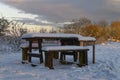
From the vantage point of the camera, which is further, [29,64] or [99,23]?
[99,23]

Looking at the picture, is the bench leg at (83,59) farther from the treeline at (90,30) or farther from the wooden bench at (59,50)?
the treeline at (90,30)

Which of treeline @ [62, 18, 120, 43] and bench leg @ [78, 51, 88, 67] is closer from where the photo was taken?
bench leg @ [78, 51, 88, 67]

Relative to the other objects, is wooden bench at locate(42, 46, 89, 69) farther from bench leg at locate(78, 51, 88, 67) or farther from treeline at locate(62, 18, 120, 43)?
treeline at locate(62, 18, 120, 43)

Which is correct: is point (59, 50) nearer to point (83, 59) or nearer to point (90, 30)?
point (83, 59)

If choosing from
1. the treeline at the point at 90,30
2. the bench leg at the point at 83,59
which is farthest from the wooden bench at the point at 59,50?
the treeline at the point at 90,30

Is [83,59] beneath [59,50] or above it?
beneath

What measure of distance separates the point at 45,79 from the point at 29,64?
436cm

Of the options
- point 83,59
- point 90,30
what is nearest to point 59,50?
point 83,59

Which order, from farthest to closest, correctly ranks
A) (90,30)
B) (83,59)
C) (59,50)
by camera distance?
(90,30) → (83,59) → (59,50)

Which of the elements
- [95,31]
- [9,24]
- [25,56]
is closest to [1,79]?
[25,56]

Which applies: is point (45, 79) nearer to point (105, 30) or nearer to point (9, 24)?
point (9, 24)

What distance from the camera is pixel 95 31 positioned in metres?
37.3

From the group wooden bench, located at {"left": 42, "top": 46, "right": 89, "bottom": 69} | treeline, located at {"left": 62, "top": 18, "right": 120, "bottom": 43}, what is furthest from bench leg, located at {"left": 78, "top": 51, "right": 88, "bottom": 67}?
treeline, located at {"left": 62, "top": 18, "right": 120, "bottom": 43}

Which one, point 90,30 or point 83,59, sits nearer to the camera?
point 83,59
